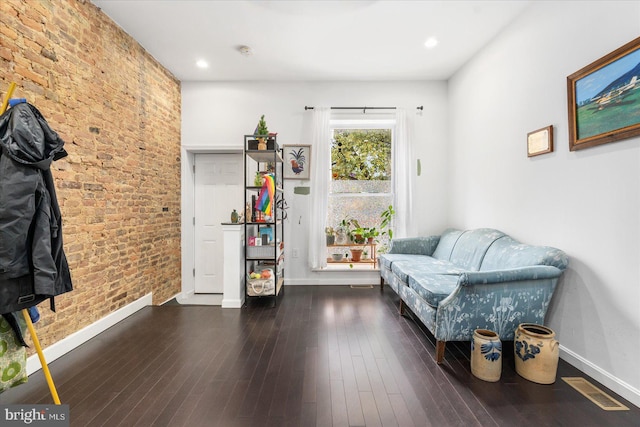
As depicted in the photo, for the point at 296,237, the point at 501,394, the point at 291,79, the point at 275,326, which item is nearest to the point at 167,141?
the point at 291,79

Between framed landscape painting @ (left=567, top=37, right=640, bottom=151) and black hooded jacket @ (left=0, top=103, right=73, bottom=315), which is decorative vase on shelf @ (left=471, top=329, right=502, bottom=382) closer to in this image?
framed landscape painting @ (left=567, top=37, right=640, bottom=151)

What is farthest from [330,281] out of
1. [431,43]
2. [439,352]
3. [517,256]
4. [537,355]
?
[431,43]

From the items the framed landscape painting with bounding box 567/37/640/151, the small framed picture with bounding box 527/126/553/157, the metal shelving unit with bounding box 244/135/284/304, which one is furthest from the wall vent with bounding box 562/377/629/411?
the metal shelving unit with bounding box 244/135/284/304

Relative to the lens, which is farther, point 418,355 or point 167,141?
point 167,141

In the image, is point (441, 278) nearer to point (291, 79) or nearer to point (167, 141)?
point (291, 79)

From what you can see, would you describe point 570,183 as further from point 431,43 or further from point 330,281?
Answer: point 330,281

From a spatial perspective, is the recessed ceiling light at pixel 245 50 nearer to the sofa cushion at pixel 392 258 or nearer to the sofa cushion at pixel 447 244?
the sofa cushion at pixel 392 258

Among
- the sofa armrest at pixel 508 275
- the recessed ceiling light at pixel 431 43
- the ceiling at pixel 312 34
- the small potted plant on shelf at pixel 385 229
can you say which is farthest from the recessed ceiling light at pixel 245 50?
the sofa armrest at pixel 508 275

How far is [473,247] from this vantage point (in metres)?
3.08

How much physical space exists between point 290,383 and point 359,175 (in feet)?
10.3

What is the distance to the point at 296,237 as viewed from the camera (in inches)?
170

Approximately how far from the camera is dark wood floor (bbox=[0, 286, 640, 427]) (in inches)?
64.2

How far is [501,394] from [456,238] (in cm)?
198

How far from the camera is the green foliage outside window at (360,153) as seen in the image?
4.43 m
